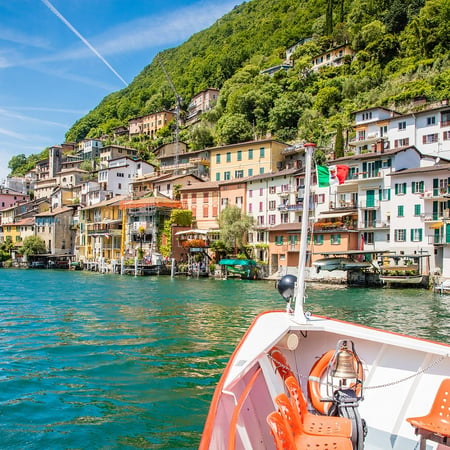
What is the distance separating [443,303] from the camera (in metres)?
30.3

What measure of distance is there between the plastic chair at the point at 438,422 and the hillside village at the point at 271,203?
59.0ft

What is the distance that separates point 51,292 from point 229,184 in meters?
33.9

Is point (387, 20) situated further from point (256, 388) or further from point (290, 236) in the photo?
point (256, 388)

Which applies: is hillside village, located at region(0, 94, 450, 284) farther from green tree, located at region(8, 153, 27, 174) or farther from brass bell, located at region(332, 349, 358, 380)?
green tree, located at region(8, 153, 27, 174)

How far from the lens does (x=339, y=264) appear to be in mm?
44062

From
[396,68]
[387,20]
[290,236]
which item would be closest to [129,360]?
[290,236]

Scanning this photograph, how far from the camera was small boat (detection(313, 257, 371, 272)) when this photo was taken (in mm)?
43438

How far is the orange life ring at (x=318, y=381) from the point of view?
7082 millimetres

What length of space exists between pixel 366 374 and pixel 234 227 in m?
48.7

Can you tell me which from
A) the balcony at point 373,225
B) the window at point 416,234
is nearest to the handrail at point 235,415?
the window at point 416,234

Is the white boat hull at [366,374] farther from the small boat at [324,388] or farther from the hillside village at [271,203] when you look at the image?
the hillside village at [271,203]

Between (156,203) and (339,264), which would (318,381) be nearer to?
(339,264)

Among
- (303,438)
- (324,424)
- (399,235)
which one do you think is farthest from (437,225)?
(303,438)

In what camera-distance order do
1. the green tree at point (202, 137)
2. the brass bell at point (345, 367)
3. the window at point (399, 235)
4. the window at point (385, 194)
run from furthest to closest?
the green tree at point (202, 137), the window at point (385, 194), the window at point (399, 235), the brass bell at point (345, 367)
